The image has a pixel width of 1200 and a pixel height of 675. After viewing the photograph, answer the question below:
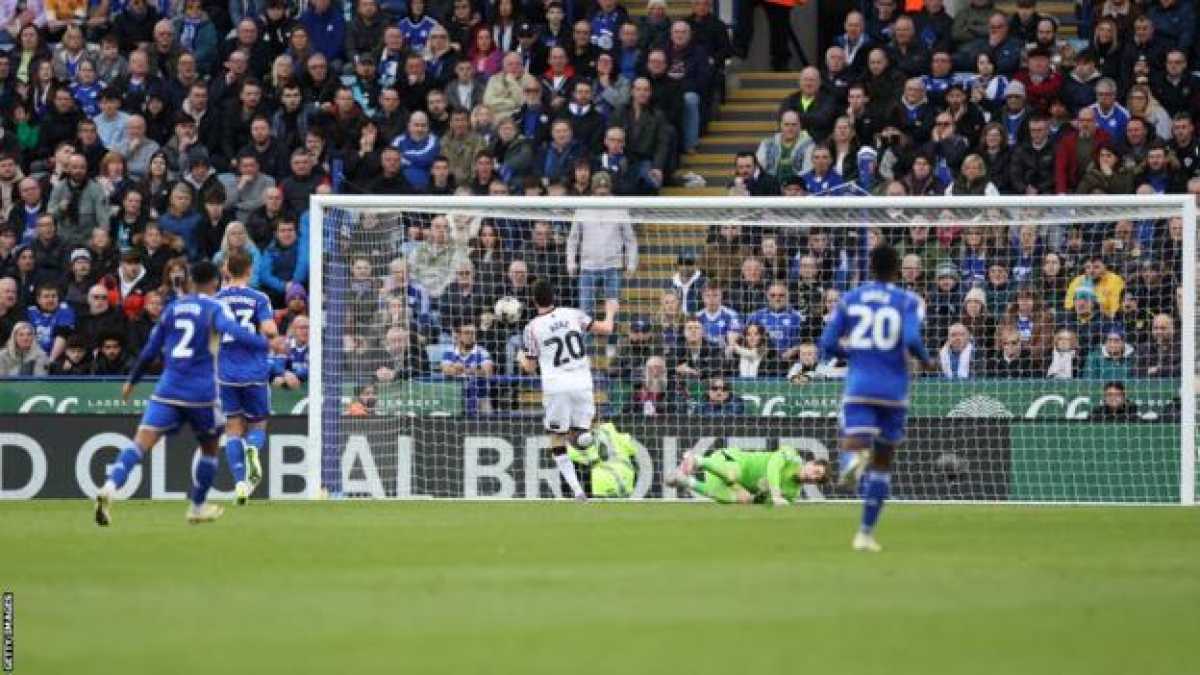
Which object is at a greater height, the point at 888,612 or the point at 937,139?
the point at 937,139

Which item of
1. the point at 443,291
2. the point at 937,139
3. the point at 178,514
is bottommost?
the point at 178,514

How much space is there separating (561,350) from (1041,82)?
6993 mm

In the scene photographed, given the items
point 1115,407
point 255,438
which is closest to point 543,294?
point 255,438

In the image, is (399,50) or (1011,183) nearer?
(1011,183)

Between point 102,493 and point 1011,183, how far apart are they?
11.0m

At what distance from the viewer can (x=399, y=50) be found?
27.1 meters

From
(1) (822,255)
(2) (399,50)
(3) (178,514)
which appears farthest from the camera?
(2) (399,50)

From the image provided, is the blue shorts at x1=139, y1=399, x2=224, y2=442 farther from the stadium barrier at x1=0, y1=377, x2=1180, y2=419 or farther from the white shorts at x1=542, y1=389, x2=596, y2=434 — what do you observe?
the stadium barrier at x1=0, y1=377, x2=1180, y2=419

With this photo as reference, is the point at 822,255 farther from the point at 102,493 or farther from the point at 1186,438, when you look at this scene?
the point at 102,493

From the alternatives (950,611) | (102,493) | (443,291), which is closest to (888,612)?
(950,611)

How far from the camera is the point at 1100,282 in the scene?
21.6 m

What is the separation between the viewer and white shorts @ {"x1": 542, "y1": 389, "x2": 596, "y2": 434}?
68.1 ft

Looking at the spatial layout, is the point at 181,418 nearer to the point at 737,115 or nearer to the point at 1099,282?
the point at 1099,282

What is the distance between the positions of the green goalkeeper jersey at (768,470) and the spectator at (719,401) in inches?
82.6
